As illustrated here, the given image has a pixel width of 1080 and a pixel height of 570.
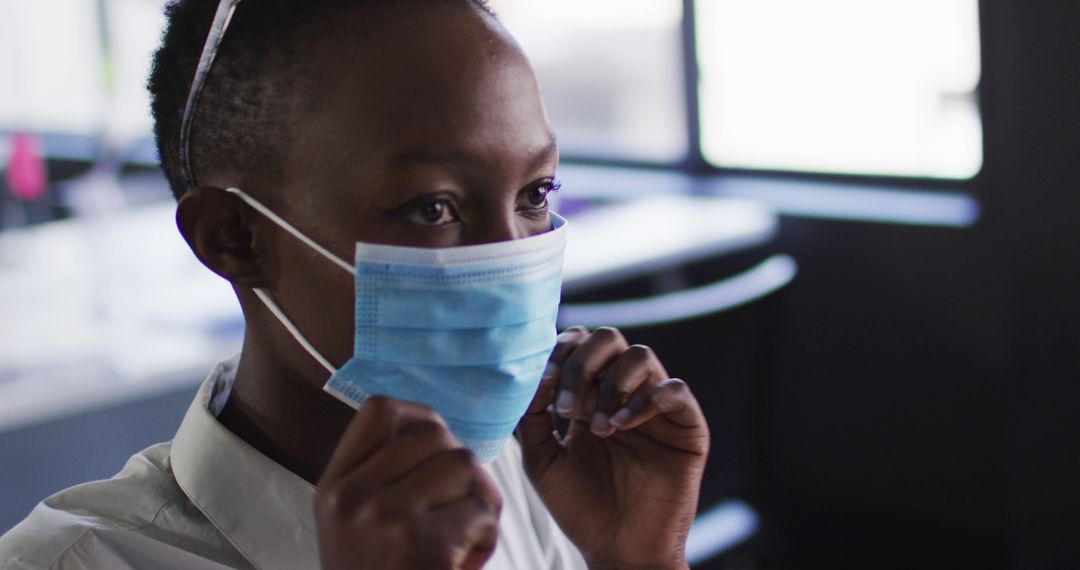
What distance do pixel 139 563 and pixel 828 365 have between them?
279cm

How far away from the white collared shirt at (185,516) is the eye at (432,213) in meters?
0.24

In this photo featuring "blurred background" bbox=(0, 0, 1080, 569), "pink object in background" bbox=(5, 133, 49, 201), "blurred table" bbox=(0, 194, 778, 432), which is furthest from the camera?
"pink object in background" bbox=(5, 133, 49, 201)

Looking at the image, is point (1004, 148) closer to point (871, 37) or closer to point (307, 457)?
point (871, 37)

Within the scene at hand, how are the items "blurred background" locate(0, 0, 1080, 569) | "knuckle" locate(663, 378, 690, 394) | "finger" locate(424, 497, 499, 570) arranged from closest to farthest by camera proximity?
"finger" locate(424, 497, 499, 570) < "knuckle" locate(663, 378, 690, 394) < "blurred background" locate(0, 0, 1080, 569)

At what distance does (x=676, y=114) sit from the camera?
4.27 metres

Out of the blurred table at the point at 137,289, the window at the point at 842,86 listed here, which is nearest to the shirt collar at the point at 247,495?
the blurred table at the point at 137,289

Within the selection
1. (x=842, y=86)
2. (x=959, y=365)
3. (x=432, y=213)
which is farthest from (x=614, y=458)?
(x=842, y=86)

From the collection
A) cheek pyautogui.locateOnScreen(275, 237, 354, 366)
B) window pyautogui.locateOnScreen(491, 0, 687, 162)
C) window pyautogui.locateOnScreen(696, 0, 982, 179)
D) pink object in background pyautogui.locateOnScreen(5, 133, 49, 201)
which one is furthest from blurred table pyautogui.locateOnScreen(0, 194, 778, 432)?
cheek pyautogui.locateOnScreen(275, 237, 354, 366)

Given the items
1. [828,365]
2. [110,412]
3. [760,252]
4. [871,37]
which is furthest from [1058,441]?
[110,412]

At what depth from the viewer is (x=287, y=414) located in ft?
3.53

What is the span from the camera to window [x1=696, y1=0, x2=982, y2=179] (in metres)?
3.46

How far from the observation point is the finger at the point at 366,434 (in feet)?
2.59

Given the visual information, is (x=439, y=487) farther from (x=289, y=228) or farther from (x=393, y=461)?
(x=289, y=228)

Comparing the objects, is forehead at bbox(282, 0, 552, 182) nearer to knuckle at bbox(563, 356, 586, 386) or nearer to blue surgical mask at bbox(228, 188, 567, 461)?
blue surgical mask at bbox(228, 188, 567, 461)
